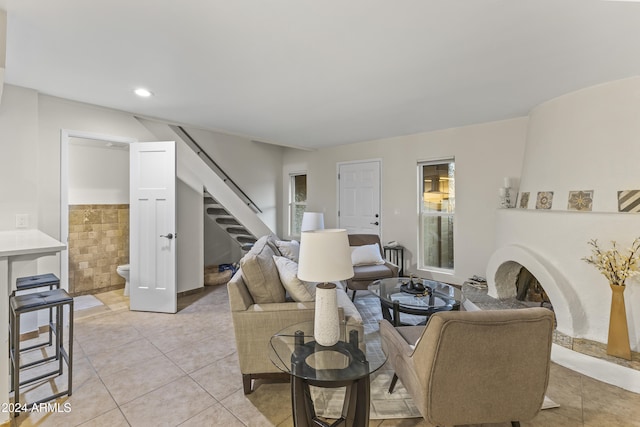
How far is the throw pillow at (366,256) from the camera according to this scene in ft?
13.3

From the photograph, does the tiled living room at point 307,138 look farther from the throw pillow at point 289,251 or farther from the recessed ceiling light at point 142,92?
the throw pillow at point 289,251

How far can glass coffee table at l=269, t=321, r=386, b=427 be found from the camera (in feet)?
4.68

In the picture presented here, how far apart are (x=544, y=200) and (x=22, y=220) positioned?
5.35 meters

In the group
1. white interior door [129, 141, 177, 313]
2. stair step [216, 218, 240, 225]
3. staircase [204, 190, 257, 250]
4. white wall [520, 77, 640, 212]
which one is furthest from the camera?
stair step [216, 218, 240, 225]

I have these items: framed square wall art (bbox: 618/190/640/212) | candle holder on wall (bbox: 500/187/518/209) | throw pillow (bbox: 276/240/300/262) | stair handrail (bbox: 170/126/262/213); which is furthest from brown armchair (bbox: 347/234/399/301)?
stair handrail (bbox: 170/126/262/213)

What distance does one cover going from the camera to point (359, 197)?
561 centimetres

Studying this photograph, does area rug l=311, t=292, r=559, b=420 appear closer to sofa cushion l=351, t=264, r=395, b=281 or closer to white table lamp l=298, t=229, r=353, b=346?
white table lamp l=298, t=229, r=353, b=346

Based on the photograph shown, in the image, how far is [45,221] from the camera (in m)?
3.06

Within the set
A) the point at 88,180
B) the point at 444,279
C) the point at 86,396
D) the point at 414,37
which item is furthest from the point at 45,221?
the point at 444,279

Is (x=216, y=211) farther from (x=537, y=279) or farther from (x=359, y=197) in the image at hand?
(x=537, y=279)

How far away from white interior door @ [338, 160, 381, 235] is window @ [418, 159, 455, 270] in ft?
2.64

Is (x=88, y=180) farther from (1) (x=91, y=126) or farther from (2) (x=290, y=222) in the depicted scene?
(2) (x=290, y=222)

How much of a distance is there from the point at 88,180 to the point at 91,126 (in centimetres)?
130

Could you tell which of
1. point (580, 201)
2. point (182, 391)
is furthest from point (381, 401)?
point (580, 201)
